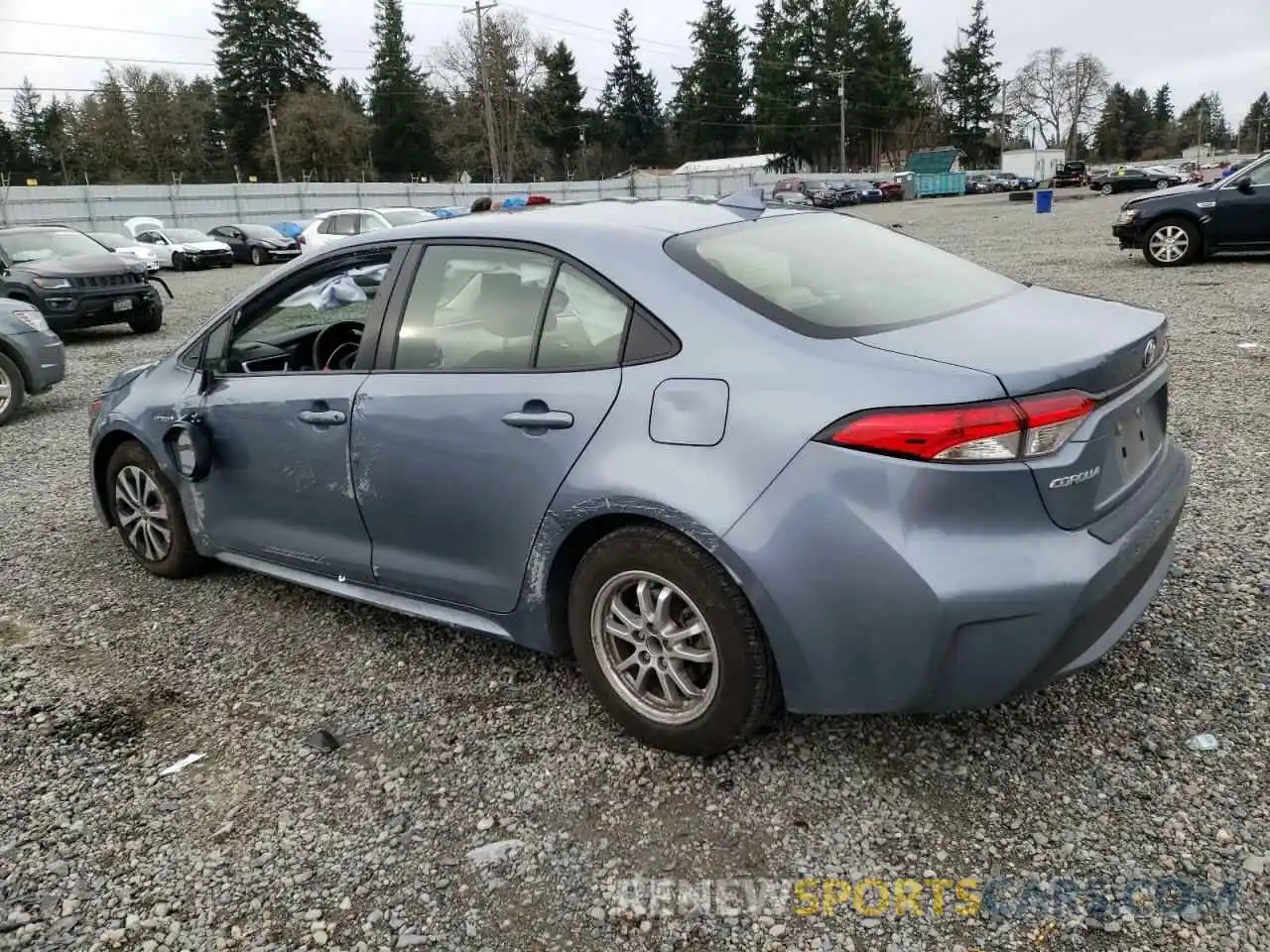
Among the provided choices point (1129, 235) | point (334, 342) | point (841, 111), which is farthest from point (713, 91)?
point (334, 342)

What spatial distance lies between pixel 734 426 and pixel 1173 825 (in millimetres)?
1503

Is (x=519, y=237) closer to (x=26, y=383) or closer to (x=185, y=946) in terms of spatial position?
(x=185, y=946)

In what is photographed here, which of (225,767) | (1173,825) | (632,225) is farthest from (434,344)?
(1173,825)

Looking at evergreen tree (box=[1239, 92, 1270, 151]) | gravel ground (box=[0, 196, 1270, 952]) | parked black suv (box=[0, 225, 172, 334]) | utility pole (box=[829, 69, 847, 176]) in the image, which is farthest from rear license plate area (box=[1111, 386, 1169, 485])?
evergreen tree (box=[1239, 92, 1270, 151])

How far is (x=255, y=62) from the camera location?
76438 millimetres

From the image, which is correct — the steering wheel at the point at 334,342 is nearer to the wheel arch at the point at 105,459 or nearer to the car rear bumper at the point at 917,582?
the wheel arch at the point at 105,459

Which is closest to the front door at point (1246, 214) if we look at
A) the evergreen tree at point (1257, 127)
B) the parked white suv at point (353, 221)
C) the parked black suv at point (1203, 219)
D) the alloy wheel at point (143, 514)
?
the parked black suv at point (1203, 219)

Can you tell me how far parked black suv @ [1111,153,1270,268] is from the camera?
1292 cm

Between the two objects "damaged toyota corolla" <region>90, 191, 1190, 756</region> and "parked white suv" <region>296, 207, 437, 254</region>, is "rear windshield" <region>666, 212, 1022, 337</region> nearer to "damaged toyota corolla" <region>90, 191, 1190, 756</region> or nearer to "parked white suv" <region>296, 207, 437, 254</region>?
"damaged toyota corolla" <region>90, 191, 1190, 756</region>

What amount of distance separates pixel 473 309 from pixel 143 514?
224cm

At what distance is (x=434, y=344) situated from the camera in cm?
329

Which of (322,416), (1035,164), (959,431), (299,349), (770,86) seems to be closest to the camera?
(959,431)

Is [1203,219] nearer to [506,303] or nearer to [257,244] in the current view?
[506,303]

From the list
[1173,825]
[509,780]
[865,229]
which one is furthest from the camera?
[865,229]
